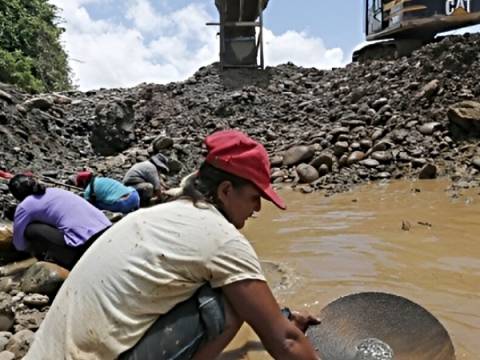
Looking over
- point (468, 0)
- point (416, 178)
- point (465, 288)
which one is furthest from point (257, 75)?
point (465, 288)

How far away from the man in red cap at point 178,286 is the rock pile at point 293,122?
2792 mm

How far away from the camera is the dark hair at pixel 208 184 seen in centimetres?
166

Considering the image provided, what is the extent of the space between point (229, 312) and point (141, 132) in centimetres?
1025

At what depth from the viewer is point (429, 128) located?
26.9ft

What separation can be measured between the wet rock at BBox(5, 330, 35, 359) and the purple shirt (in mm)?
1014

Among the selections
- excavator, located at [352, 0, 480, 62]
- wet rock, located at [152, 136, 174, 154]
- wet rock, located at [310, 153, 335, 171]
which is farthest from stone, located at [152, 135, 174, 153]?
excavator, located at [352, 0, 480, 62]

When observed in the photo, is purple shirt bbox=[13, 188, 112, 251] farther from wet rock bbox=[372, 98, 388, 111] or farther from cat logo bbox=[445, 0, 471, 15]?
cat logo bbox=[445, 0, 471, 15]

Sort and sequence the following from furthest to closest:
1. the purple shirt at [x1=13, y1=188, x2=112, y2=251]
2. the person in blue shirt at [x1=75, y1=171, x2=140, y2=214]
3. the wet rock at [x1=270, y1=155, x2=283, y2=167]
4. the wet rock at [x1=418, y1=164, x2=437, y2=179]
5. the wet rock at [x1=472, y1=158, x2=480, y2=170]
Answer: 1. the wet rock at [x1=270, y1=155, x2=283, y2=167]
2. the wet rock at [x1=418, y1=164, x2=437, y2=179]
3. the wet rock at [x1=472, y1=158, x2=480, y2=170]
4. the person in blue shirt at [x1=75, y1=171, x2=140, y2=214]
5. the purple shirt at [x1=13, y1=188, x2=112, y2=251]

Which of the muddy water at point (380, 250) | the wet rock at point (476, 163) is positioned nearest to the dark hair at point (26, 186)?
the muddy water at point (380, 250)

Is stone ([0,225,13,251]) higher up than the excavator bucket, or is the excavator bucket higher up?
the excavator bucket

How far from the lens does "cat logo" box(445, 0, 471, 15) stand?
10.9 meters

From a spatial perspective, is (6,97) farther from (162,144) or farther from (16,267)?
(16,267)

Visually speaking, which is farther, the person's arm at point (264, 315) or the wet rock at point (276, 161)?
the wet rock at point (276, 161)

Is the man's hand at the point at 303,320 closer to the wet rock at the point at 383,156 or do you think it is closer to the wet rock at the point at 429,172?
the wet rock at the point at 429,172
